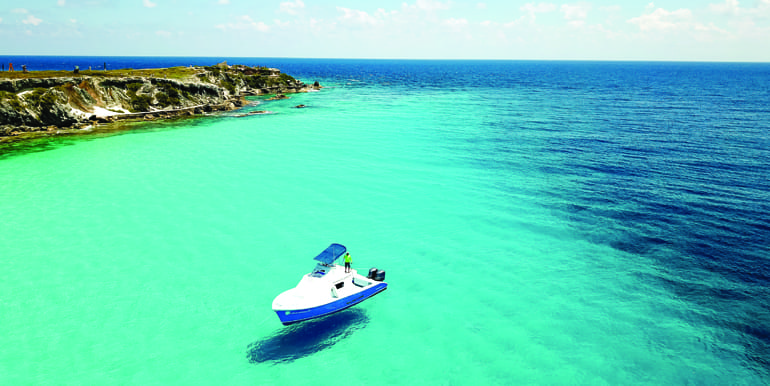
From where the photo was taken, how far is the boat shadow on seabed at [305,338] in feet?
65.1

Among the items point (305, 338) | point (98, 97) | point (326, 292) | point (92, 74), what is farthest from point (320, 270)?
point (92, 74)

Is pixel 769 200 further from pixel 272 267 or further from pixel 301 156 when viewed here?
pixel 301 156

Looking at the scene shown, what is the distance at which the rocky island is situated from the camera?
65125 millimetres

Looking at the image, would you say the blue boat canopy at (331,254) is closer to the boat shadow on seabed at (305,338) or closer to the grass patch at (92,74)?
the boat shadow on seabed at (305,338)

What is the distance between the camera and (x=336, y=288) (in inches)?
866

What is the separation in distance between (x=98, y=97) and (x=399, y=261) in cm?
7846

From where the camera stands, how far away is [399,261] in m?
28.2

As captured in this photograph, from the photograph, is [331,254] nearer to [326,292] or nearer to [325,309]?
[326,292]

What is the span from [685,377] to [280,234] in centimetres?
2671

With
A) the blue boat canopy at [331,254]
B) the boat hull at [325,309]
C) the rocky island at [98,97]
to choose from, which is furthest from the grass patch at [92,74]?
the boat hull at [325,309]

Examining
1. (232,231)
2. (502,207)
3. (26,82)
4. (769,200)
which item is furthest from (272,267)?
(26,82)

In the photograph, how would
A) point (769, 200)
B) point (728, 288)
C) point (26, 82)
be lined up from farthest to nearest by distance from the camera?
point (26, 82) → point (769, 200) → point (728, 288)

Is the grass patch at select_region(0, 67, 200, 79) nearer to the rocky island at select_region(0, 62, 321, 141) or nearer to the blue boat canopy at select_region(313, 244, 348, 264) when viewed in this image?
the rocky island at select_region(0, 62, 321, 141)

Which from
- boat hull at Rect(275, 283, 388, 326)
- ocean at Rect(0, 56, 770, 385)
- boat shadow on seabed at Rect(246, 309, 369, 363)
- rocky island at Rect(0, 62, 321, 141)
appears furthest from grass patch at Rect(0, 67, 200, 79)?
boat hull at Rect(275, 283, 388, 326)
